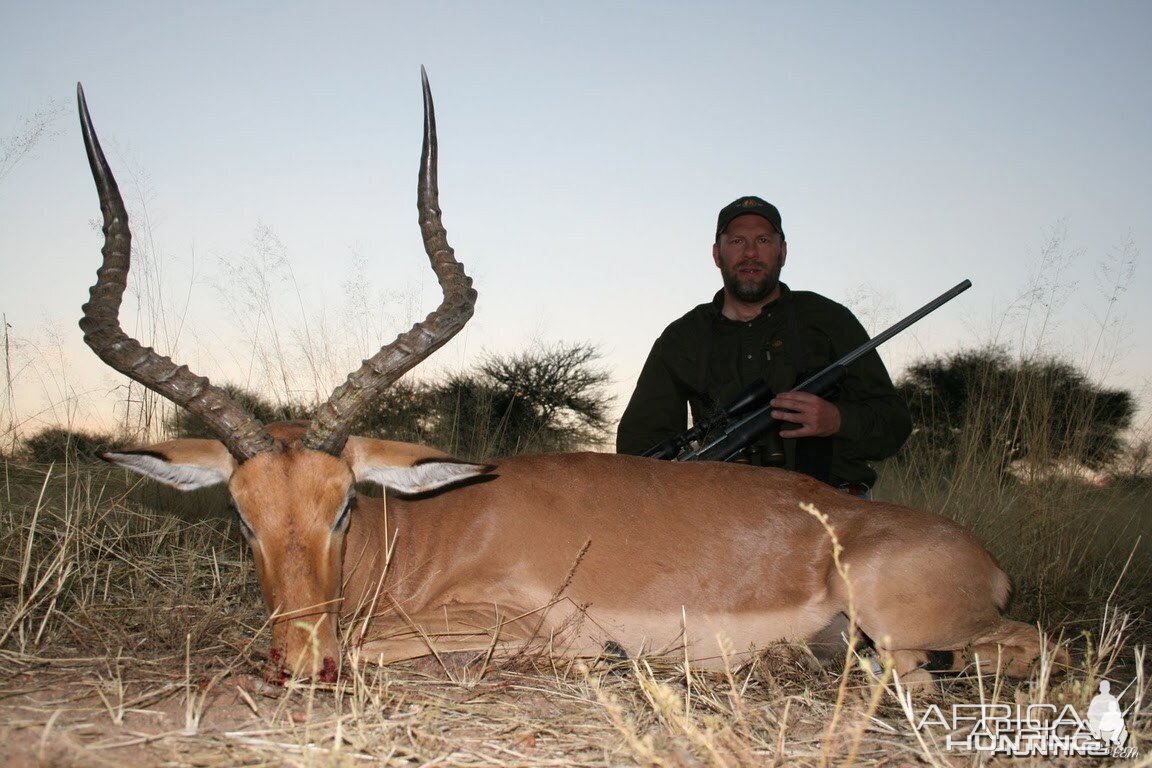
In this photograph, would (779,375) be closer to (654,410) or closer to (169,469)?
(654,410)

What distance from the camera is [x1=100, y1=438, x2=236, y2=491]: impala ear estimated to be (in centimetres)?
392

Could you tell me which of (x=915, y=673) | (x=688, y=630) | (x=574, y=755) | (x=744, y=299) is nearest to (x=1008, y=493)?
(x=744, y=299)

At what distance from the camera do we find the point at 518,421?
1349 centimetres

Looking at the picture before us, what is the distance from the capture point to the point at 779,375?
22.1ft

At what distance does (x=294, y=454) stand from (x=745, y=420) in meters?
3.11

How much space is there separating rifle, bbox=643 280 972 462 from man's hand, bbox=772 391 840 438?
9cm

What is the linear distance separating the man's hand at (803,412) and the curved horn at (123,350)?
10.8ft

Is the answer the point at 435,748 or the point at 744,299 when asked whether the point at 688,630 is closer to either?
the point at 435,748

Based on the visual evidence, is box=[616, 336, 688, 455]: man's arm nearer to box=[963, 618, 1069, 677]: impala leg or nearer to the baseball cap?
→ the baseball cap

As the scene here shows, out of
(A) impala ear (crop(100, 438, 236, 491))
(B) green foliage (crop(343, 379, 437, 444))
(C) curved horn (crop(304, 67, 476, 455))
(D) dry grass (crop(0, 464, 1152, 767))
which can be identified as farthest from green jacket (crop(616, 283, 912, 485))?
(B) green foliage (crop(343, 379, 437, 444))

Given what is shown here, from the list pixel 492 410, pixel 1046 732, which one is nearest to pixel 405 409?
pixel 492 410

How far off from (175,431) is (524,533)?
192 inches

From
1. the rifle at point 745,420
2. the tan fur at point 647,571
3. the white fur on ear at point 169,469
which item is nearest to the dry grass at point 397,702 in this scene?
the tan fur at point 647,571

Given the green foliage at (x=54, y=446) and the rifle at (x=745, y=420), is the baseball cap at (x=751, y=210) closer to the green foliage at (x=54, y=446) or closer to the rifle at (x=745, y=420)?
the rifle at (x=745, y=420)
